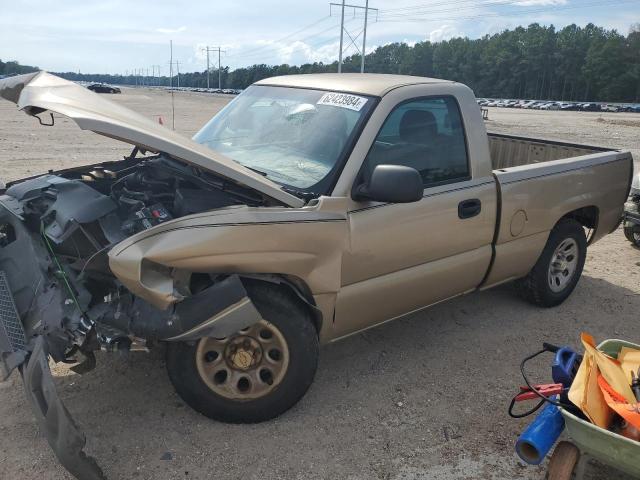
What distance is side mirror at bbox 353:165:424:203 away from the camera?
2.97 m

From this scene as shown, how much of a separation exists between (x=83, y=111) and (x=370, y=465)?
228 centimetres

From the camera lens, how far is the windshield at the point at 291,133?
11.0ft

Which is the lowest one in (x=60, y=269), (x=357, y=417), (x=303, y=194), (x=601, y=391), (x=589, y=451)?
(x=357, y=417)

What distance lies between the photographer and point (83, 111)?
265cm

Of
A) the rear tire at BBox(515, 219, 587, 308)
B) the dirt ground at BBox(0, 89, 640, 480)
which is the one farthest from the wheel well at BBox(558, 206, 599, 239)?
the dirt ground at BBox(0, 89, 640, 480)

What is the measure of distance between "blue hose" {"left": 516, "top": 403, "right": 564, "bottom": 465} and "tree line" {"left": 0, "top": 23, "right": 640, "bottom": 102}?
85.6 meters

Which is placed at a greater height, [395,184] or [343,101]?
[343,101]

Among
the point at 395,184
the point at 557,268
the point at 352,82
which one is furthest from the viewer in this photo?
the point at 557,268

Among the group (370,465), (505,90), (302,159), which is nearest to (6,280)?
(302,159)

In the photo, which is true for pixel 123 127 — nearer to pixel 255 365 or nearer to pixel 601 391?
pixel 255 365

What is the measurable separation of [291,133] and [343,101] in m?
0.40

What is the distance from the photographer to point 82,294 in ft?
9.30

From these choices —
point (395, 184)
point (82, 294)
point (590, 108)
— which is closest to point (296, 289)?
point (395, 184)

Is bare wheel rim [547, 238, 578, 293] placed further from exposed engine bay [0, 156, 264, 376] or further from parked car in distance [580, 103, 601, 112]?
parked car in distance [580, 103, 601, 112]
